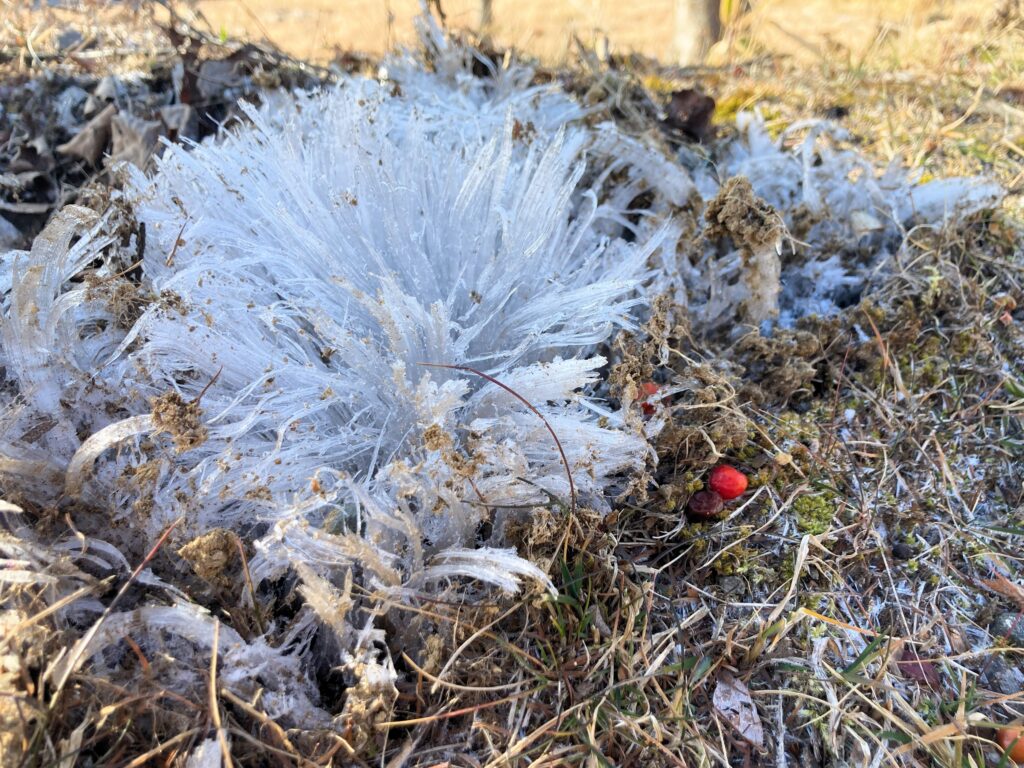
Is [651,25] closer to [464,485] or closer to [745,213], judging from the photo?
[745,213]

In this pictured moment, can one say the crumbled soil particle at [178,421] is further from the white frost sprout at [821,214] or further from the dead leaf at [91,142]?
the dead leaf at [91,142]

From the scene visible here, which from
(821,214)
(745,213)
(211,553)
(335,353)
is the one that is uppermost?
(745,213)

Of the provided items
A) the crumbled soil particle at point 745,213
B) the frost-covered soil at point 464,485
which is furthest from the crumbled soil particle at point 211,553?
the crumbled soil particle at point 745,213

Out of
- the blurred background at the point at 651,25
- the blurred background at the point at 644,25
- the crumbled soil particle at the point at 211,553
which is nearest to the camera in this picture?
the crumbled soil particle at the point at 211,553

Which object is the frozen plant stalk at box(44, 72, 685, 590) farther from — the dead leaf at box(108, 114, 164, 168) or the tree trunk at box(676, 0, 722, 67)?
the tree trunk at box(676, 0, 722, 67)

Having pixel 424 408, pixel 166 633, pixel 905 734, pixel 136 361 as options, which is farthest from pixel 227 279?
pixel 905 734

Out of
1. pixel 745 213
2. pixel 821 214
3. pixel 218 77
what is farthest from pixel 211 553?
pixel 218 77

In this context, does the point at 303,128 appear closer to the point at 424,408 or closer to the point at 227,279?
the point at 227,279
